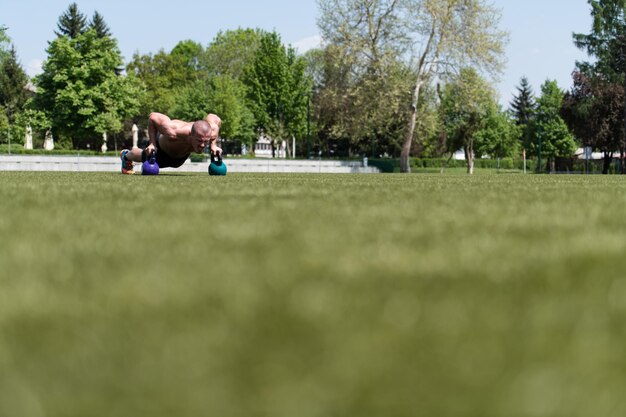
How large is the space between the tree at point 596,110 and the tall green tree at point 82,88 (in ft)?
118

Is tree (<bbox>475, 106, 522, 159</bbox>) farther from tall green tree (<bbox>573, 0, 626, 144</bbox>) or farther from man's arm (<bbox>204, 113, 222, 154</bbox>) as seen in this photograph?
man's arm (<bbox>204, 113, 222, 154</bbox>)

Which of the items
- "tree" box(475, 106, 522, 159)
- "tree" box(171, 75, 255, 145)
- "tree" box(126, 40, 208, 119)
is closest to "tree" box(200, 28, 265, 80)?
"tree" box(126, 40, 208, 119)

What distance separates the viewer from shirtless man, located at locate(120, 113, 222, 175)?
11836mm

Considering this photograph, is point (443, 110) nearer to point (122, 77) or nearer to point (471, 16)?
point (471, 16)

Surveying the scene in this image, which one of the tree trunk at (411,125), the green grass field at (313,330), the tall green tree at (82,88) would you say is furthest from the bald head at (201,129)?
the tall green tree at (82,88)

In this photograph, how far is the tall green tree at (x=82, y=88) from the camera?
176ft

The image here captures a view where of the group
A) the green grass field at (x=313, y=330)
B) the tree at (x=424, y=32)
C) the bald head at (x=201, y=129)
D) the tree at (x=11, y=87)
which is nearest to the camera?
the green grass field at (x=313, y=330)

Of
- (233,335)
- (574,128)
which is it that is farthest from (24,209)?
(574,128)

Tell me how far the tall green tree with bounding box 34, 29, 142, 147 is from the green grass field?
55.3 metres

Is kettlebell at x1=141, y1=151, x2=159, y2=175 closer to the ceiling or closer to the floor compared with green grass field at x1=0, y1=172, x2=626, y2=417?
closer to the ceiling

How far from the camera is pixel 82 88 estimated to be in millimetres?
53844

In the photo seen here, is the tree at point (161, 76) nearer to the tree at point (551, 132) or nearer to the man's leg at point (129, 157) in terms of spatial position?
the tree at point (551, 132)

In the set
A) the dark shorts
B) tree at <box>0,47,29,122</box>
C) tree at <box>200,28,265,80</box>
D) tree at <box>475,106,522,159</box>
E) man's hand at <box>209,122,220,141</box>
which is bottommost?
the dark shorts

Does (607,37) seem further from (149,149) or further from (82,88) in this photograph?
(149,149)
